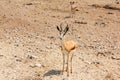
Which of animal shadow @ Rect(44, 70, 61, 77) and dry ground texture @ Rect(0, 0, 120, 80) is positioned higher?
dry ground texture @ Rect(0, 0, 120, 80)

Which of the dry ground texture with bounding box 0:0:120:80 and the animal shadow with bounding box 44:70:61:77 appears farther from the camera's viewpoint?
the dry ground texture with bounding box 0:0:120:80

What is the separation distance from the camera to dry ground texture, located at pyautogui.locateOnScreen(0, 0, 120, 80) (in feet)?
30.1

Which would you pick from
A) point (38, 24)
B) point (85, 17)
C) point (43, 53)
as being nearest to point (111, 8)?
point (85, 17)

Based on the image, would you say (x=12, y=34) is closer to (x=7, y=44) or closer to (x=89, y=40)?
(x=7, y=44)

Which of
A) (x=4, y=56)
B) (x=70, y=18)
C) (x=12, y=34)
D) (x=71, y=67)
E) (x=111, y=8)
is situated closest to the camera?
(x=71, y=67)

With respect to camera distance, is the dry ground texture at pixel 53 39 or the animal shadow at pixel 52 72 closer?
the animal shadow at pixel 52 72

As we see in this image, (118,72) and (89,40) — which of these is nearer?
(118,72)

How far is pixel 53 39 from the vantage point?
1192 centimetres

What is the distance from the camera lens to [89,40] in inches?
468

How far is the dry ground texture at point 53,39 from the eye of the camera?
362 inches

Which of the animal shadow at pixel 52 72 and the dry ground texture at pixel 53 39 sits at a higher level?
the dry ground texture at pixel 53 39

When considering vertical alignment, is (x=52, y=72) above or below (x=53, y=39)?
below

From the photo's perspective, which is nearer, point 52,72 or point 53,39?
point 52,72

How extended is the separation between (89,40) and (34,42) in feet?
6.23
